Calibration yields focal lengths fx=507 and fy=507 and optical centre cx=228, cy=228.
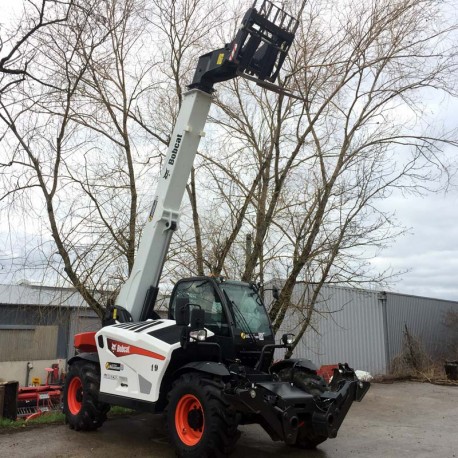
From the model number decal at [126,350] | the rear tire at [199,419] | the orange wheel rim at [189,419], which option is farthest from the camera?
the model number decal at [126,350]

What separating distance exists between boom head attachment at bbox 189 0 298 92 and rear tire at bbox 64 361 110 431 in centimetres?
473

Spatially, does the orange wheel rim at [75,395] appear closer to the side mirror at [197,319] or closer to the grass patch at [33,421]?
the grass patch at [33,421]

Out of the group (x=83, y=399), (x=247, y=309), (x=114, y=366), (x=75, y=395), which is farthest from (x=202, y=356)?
(x=75, y=395)

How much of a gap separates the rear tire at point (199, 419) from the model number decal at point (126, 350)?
1.57ft

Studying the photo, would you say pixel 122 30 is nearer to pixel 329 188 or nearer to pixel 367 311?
pixel 329 188

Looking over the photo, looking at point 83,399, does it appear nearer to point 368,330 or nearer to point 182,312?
point 182,312

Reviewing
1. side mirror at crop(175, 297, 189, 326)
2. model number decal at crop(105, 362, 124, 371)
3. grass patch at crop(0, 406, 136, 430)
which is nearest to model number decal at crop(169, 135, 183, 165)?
side mirror at crop(175, 297, 189, 326)

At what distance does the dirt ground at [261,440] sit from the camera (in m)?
6.76

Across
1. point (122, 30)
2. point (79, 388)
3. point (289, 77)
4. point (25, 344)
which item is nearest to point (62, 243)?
point (79, 388)

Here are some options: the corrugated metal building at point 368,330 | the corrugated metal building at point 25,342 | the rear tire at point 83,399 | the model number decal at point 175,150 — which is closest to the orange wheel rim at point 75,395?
the rear tire at point 83,399

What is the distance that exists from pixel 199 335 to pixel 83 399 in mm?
2611

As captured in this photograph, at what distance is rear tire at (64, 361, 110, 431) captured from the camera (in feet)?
24.8

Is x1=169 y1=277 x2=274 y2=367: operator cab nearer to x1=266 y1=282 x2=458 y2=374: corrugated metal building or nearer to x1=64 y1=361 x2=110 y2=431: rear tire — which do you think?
x1=64 y1=361 x2=110 y2=431: rear tire

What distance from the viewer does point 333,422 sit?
19.7 ft
